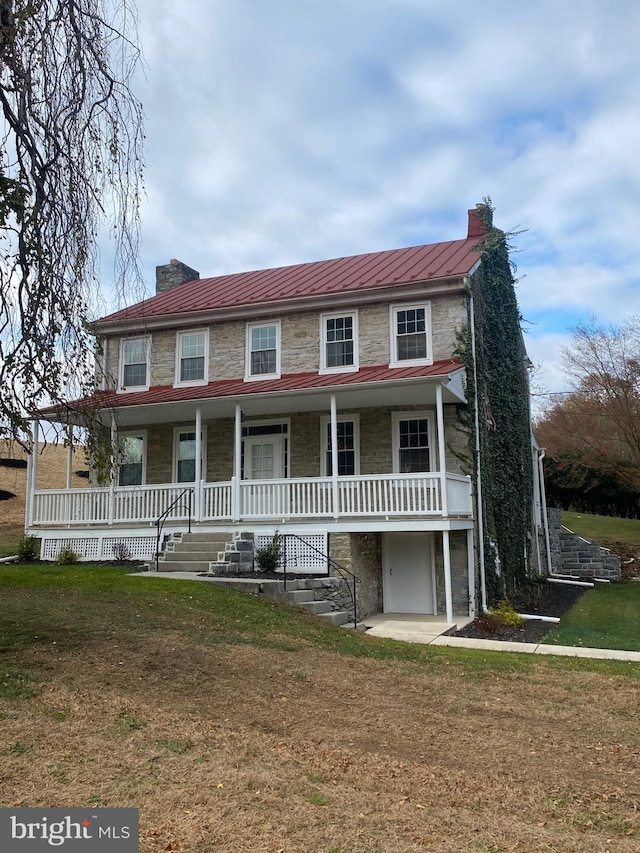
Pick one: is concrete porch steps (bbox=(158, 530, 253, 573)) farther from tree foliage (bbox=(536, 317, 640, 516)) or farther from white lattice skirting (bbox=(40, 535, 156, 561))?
tree foliage (bbox=(536, 317, 640, 516))

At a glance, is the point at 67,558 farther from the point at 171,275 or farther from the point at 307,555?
the point at 171,275

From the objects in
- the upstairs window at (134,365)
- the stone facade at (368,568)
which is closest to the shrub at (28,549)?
the upstairs window at (134,365)

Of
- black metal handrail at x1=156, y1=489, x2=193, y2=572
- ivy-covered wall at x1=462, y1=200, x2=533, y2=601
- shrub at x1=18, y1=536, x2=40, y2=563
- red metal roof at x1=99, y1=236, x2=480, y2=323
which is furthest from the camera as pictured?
red metal roof at x1=99, y1=236, x2=480, y2=323

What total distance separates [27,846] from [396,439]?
13607 mm

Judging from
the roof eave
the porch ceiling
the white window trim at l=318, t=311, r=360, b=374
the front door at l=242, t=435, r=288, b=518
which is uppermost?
the roof eave

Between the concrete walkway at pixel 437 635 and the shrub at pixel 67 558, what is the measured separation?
9.84ft

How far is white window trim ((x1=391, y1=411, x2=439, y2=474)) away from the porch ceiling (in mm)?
302

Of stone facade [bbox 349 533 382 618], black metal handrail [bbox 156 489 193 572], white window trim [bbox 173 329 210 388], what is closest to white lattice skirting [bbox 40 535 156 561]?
black metal handrail [bbox 156 489 193 572]

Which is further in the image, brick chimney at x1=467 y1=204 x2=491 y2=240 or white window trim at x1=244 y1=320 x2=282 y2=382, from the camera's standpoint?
brick chimney at x1=467 y1=204 x2=491 y2=240

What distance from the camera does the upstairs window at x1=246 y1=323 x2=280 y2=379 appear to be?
1839cm

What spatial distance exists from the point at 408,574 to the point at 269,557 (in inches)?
137

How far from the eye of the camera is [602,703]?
24.3 feet

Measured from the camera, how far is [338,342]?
1780 cm

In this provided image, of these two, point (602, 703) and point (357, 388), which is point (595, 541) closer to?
point (357, 388)
